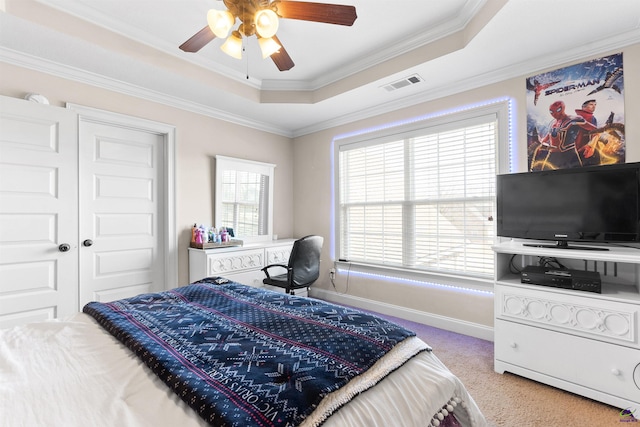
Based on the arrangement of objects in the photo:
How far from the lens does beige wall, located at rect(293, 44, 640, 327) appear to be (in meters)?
2.17

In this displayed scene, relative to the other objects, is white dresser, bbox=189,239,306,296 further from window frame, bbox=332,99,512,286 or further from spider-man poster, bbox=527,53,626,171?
spider-man poster, bbox=527,53,626,171

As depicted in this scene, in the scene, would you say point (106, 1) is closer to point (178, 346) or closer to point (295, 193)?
point (178, 346)

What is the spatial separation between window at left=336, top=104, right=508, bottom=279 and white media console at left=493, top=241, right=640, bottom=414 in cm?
64

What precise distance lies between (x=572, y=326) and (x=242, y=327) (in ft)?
6.97

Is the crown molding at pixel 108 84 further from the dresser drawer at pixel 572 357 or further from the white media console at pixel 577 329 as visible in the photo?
the dresser drawer at pixel 572 357

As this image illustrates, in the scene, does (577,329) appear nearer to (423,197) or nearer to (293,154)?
(423,197)

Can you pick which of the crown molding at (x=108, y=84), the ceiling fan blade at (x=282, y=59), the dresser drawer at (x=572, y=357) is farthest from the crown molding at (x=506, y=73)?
the dresser drawer at (x=572, y=357)

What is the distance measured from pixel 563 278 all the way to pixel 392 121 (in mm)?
2291

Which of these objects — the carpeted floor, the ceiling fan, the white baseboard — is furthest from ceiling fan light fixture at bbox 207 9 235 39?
the white baseboard

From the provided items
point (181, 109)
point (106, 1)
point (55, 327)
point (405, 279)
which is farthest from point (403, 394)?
point (181, 109)

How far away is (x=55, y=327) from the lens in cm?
137

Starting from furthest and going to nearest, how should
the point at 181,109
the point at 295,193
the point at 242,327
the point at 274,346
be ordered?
the point at 295,193 < the point at 181,109 < the point at 242,327 < the point at 274,346

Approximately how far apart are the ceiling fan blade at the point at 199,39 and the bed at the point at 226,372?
1696 mm

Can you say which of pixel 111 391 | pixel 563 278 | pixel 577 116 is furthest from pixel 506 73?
pixel 111 391
